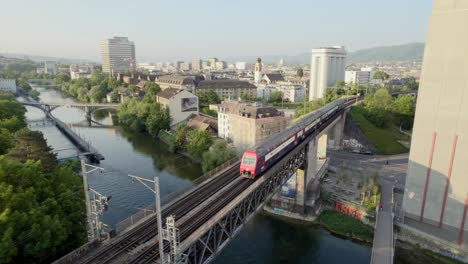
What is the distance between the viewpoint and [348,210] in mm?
34219

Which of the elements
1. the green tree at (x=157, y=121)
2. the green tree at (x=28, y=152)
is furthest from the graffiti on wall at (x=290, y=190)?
the green tree at (x=157, y=121)

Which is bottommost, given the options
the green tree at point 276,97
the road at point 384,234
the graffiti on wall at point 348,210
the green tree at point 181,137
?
the graffiti on wall at point 348,210

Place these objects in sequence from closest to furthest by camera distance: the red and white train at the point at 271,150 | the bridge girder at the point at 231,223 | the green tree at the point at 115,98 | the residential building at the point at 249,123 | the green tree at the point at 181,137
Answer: the bridge girder at the point at 231,223 < the red and white train at the point at 271,150 < the residential building at the point at 249,123 < the green tree at the point at 181,137 < the green tree at the point at 115,98

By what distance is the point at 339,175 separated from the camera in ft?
Result: 139

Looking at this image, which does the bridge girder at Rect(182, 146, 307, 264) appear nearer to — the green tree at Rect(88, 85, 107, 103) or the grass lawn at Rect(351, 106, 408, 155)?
the grass lawn at Rect(351, 106, 408, 155)

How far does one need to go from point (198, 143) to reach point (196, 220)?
3031cm

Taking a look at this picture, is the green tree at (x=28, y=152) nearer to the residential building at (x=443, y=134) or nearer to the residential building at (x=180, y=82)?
the residential building at (x=443, y=134)

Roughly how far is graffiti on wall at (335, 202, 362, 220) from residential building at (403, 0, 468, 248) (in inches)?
196

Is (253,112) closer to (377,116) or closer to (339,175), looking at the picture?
(339,175)

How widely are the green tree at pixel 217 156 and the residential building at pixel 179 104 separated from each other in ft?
93.4

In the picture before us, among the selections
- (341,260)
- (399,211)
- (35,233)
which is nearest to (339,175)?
(399,211)

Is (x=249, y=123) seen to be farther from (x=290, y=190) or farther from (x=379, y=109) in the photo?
(x=379, y=109)

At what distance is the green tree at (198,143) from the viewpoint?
4959cm

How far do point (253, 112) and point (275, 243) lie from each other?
87.5ft
